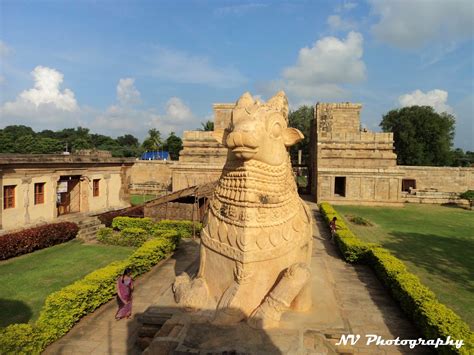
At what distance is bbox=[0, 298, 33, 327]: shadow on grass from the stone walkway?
4.17 feet

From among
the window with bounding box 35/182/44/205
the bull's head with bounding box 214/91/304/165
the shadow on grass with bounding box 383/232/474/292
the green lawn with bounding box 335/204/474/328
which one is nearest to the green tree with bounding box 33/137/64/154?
the window with bounding box 35/182/44/205

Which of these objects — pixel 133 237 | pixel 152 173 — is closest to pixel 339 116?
pixel 152 173

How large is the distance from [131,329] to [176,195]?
787 centimetres

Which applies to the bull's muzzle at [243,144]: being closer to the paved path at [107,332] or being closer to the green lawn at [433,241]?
the paved path at [107,332]

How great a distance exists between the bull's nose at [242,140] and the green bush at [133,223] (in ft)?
33.6

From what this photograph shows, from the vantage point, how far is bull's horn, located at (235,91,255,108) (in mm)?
4367

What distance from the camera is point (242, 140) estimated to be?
13.0 feet

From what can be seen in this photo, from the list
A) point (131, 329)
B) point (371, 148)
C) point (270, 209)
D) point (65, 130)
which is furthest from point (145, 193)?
point (65, 130)

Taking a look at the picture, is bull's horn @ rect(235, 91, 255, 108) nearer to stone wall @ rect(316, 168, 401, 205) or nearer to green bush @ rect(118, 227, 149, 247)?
green bush @ rect(118, 227, 149, 247)

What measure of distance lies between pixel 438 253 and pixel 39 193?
47.3ft

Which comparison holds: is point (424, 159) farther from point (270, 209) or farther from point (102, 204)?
point (270, 209)

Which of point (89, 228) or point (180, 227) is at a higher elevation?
point (180, 227)

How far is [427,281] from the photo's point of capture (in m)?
8.36

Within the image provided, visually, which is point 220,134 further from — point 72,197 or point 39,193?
point 72,197
